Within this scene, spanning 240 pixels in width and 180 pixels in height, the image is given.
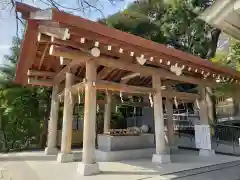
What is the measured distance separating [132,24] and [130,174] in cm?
999

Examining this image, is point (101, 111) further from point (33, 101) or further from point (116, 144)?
point (116, 144)

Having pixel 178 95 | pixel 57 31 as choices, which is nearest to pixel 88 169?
pixel 57 31

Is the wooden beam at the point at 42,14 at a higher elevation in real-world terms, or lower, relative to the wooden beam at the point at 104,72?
higher

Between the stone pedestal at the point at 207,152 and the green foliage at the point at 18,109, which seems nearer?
the stone pedestal at the point at 207,152

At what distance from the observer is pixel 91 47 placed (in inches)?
206

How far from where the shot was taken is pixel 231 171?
592 centimetres

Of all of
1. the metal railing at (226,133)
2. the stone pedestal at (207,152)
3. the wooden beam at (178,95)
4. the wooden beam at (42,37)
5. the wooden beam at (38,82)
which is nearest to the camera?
the wooden beam at (42,37)

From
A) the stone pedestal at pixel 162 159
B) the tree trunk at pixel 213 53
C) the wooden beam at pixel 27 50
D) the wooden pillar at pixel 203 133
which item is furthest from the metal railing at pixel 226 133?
the wooden beam at pixel 27 50

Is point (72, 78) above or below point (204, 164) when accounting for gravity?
above

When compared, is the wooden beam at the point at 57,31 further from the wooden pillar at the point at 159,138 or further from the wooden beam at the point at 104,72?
the wooden pillar at the point at 159,138

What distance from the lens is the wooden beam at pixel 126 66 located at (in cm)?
496

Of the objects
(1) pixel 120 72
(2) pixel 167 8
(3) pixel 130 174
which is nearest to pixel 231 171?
(3) pixel 130 174

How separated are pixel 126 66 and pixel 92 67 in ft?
3.61

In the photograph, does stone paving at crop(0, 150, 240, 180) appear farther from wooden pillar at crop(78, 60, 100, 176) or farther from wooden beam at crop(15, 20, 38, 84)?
wooden beam at crop(15, 20, 38, 84)
